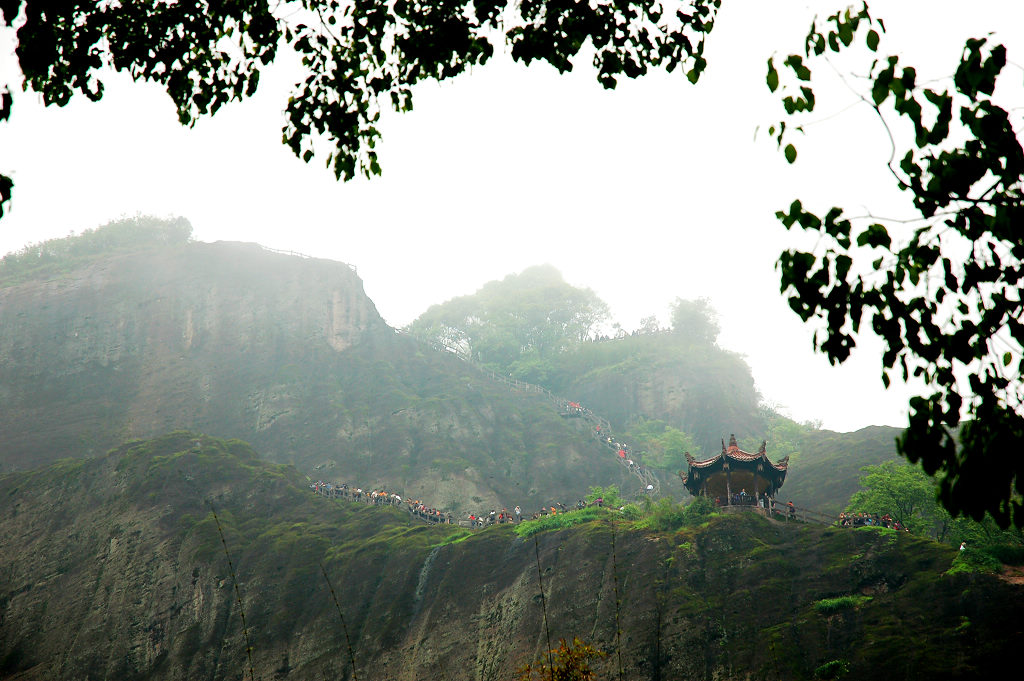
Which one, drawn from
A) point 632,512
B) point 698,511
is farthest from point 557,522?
point 698,511

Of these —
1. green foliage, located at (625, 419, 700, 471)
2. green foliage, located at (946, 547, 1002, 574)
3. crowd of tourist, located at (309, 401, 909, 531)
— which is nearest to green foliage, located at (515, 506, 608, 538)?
crowd of tourist, located at (309, 401, 909, 531)

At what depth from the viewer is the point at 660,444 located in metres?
62.5

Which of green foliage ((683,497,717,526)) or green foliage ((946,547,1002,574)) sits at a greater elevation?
green foliage ((946,547,1002,574))

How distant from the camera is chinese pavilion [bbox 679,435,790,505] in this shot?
35656 millimetres

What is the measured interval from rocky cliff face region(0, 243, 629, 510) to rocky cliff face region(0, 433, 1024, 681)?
13.7 meters

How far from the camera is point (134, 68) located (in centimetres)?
810

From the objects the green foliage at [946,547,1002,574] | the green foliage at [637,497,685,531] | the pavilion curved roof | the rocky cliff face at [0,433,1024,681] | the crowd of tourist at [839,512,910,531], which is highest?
the pavilion curved roof

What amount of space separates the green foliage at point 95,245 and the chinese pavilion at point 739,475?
59.7 m

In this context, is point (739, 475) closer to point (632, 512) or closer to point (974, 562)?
point (632, 512)

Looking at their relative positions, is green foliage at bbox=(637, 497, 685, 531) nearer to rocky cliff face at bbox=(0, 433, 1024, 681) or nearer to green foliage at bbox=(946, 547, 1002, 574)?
rocky cliff face at bbox=(0, 433, 1024, 681)

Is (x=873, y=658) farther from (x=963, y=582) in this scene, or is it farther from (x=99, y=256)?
(x=99, y=256)

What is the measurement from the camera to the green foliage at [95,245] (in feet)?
233

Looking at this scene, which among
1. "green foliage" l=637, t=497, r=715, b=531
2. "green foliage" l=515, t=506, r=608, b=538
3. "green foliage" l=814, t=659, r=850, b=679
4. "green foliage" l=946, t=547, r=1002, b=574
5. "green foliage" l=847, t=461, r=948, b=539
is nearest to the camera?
"green foliage" l=814, t=659, r=850, b=679

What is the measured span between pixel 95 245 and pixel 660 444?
57854 millimetres
